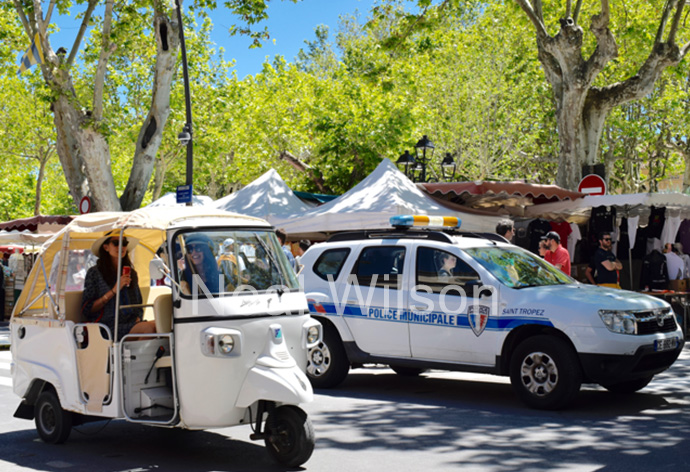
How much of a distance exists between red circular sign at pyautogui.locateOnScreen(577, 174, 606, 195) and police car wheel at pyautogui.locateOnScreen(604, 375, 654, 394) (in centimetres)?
829

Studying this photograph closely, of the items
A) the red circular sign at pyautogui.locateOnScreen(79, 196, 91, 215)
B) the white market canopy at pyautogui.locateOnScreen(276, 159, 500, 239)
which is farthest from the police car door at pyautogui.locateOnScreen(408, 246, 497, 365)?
the red circular sign at pyautogui.locateOnScreen(79, 196, 91, 215)

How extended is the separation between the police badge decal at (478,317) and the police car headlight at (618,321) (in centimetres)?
122

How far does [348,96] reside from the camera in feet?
99.5

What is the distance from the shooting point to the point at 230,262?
6500 mm

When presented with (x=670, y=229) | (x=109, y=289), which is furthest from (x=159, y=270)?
(x=670, y=229)

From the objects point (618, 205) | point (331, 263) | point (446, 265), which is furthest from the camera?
point (618, 205)

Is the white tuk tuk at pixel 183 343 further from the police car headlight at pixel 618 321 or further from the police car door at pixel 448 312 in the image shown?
the police car headlight at pixel 618 321

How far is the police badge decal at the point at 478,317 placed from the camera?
28.8 ft

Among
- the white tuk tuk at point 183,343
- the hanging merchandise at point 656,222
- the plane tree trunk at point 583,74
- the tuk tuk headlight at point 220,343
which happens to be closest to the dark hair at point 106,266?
the white tuk tuk at point 183,343

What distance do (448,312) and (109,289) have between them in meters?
3.82

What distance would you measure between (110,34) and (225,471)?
51.4 feet

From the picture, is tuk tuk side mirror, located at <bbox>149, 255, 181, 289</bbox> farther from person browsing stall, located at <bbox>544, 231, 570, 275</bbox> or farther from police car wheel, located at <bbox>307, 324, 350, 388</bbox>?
person browsing stall, located at <bbox>544, 231, 570, 275</bbox>

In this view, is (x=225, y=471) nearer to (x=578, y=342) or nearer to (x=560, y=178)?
(x=578, y=342)

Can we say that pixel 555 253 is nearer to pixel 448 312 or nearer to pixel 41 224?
pixel 448 312
